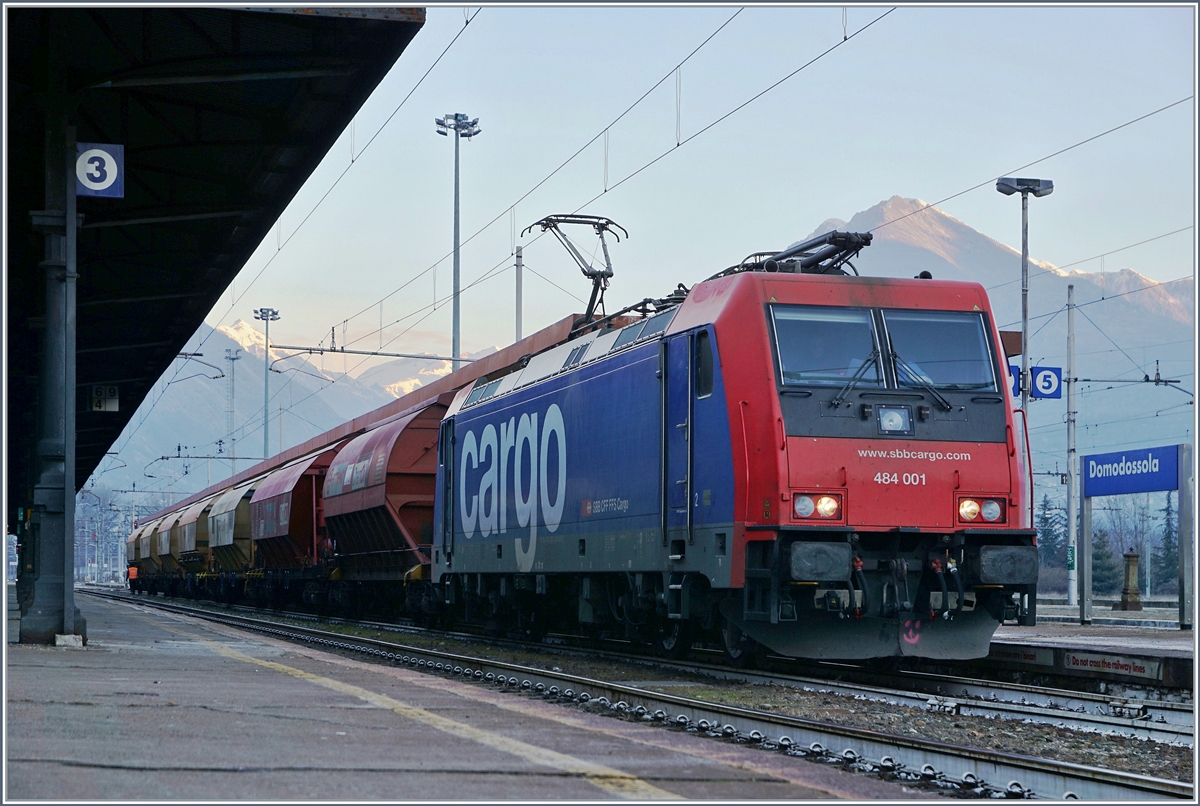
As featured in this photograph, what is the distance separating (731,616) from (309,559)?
767 inches

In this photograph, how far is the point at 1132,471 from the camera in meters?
24.4

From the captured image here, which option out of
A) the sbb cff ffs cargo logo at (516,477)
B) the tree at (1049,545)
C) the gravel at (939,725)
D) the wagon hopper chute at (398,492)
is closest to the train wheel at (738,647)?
the gravel at (939,725)

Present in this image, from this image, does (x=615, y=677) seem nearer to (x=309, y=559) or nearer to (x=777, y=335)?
(x=777, y=335)

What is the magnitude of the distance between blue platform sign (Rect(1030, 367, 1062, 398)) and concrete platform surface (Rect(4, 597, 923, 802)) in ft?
70.9

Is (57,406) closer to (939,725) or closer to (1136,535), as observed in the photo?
(939,725)

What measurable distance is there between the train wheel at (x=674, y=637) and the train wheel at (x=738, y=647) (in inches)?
37.2

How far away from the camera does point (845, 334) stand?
472 inches

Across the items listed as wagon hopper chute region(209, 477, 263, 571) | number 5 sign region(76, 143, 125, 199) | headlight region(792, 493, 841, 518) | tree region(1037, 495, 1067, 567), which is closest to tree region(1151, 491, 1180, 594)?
tree region(1037, 495, 1067, 567)

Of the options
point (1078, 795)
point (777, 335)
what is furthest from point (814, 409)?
point (1078, 795)

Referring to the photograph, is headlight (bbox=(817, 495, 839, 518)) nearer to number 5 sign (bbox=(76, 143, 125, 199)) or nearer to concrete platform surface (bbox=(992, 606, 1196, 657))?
concrete platform surface (bbox=(992, 606, 1196, 657))

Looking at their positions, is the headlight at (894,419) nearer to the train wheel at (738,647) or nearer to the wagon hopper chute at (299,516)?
the train wheel at (738,647)

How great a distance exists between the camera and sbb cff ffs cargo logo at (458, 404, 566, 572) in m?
15.8

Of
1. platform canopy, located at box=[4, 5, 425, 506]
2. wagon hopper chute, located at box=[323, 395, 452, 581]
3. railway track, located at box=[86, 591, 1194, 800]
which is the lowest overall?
railway track, located at box=[86, 591, 1194, 800]

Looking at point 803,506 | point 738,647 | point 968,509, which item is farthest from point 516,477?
point 968,509
